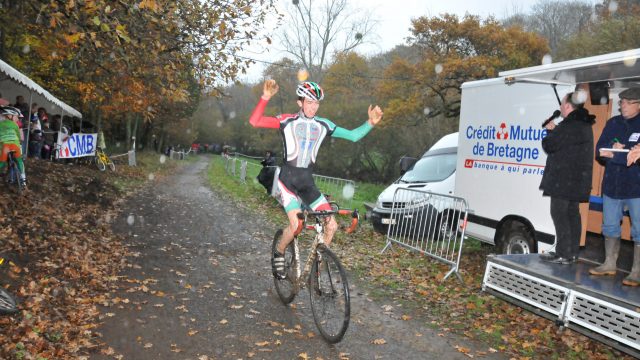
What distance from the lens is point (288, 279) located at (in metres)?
5.82

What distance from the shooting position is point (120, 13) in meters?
8.08

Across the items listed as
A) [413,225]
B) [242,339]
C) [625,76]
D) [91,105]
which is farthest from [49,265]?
[91,105]

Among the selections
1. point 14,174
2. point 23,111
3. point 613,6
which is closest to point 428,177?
point 14,174

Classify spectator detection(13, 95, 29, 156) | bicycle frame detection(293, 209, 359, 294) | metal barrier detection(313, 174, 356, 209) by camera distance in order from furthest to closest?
spectator detection(13, 95, 29, 156), metal barrier detection(313, 174, 356, 209), bicycle frame detection(293, 209, 359, 294)

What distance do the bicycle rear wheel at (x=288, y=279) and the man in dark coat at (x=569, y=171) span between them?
332cm

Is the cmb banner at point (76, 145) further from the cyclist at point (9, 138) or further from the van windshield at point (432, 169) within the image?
the van windshield at point (432, 169)

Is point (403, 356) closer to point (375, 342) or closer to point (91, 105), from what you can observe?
point (375, 342)

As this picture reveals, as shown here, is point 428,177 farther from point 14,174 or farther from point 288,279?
point 14,174

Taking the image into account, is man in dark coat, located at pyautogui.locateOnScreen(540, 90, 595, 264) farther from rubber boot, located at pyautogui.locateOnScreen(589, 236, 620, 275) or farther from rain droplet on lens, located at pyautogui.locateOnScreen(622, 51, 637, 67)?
rain droplet on lens, located at pyautogui.locateOnScreen(622, 51, 637, 67)

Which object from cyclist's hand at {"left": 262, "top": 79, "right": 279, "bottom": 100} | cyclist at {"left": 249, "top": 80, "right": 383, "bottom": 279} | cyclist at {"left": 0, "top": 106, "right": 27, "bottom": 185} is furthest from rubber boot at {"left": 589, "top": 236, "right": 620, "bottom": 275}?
cyclist at {"left": 0, "top": 106, "right": 27, "bottom": 185}

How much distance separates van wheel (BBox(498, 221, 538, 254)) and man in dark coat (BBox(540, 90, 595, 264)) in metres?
1.20

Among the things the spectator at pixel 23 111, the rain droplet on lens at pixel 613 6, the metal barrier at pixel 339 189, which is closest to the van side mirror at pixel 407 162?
the metal barrier at pixel 339 189

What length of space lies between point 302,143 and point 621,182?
Result: 365cm

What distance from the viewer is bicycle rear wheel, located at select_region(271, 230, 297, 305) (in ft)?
18.8
